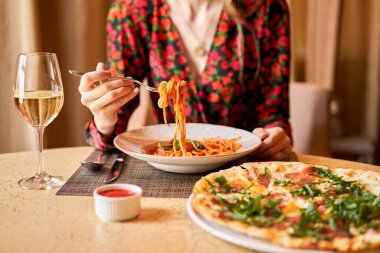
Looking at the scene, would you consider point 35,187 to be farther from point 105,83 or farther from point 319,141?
point 319,141

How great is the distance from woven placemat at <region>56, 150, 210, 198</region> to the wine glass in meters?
0.07

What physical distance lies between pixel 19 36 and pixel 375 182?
76.6 inches

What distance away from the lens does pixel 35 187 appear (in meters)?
1.26

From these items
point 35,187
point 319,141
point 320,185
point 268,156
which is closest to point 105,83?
point 35,187

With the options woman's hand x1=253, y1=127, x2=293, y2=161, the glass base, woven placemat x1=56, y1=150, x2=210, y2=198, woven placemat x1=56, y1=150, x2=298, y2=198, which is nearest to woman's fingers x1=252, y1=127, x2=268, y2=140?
woman's hand x1=253, y1=127, x2=293, y2=161

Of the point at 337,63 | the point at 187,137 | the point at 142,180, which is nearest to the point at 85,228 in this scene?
the point at 142,180

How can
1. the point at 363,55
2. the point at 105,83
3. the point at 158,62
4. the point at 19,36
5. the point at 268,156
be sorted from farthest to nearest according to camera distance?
the point at 363,55
the point at 19,36
the point at 158,62
the point at 268,156
the point at 105,83

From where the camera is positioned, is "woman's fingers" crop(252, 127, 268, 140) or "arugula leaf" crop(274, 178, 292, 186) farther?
"woman's fingers" crop(252, 127, 268, 140)

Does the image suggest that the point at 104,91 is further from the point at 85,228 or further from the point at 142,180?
the point at 85,228

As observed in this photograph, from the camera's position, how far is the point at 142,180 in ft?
4.33

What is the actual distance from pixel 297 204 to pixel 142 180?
48 centimetres

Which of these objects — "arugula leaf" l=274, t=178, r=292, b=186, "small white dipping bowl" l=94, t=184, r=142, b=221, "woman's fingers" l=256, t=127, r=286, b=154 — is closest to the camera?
"small white dipping bowl" l=94, t=184, r=142, b=221

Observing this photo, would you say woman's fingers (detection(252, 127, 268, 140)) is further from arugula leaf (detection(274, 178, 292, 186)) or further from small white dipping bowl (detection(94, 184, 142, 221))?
small white dipping bowl (detection(94, 184, 142, 221))

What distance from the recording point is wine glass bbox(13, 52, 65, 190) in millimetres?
1201
